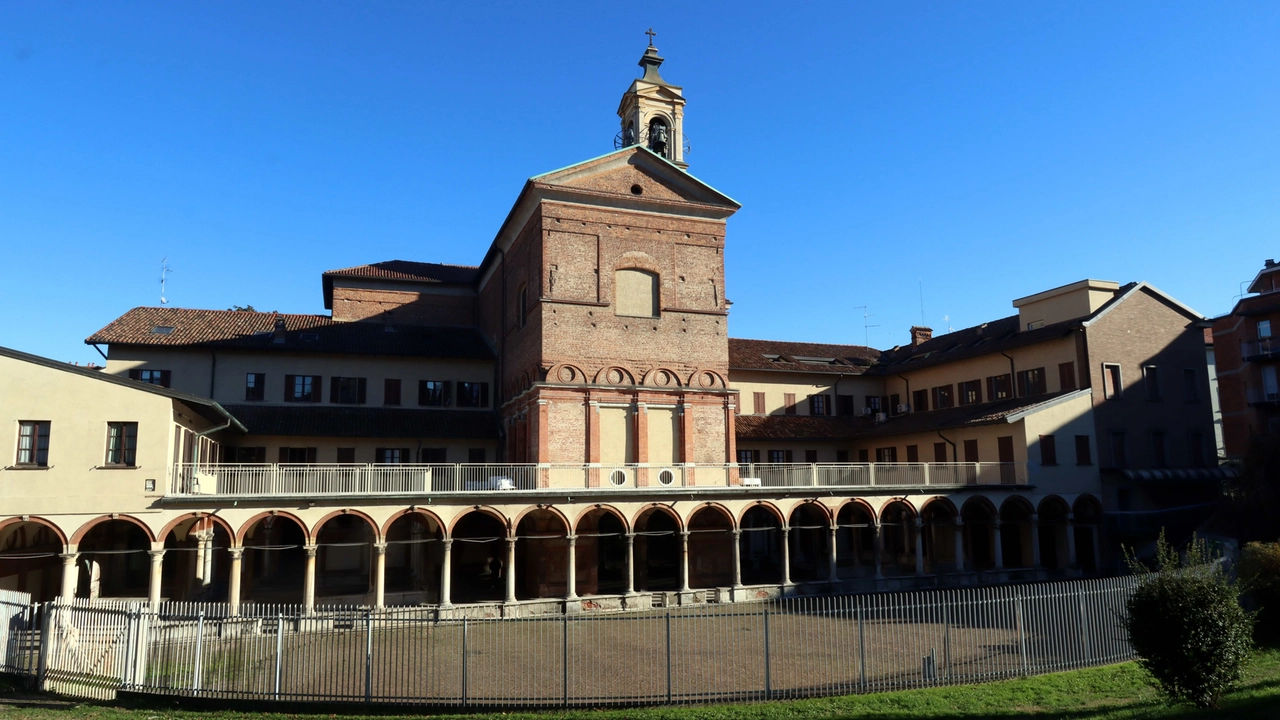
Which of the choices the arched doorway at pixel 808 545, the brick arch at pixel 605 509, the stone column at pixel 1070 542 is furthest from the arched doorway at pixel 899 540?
the brick arch at pixel 605 509

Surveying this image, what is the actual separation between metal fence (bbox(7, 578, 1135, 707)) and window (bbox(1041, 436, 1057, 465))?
16.5m

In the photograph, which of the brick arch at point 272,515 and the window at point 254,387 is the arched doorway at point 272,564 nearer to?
the brick arch at point 272,515

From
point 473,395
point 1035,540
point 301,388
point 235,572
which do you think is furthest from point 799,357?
point 235,572

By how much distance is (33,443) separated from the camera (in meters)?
23.4

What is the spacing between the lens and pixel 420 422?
121 ft

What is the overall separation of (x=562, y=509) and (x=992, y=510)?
17802mm

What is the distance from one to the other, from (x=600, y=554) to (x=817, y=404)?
1669 centimetres

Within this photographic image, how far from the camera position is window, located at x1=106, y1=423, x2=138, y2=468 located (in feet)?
78.8

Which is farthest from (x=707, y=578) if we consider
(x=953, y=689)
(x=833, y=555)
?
(x=953, y=689)

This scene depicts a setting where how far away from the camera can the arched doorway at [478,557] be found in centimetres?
3306

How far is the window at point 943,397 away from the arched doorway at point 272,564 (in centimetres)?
2985

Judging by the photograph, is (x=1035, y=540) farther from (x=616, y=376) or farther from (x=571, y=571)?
(x=571, y=571)

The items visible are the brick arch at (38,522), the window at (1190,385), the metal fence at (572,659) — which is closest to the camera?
the metal fence at (572,659)

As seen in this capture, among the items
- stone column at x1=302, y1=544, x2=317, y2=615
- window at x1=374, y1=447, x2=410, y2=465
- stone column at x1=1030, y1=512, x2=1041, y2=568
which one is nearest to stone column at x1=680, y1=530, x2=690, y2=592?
stone column at x1=302, y1=544, x2=317, y2=615
